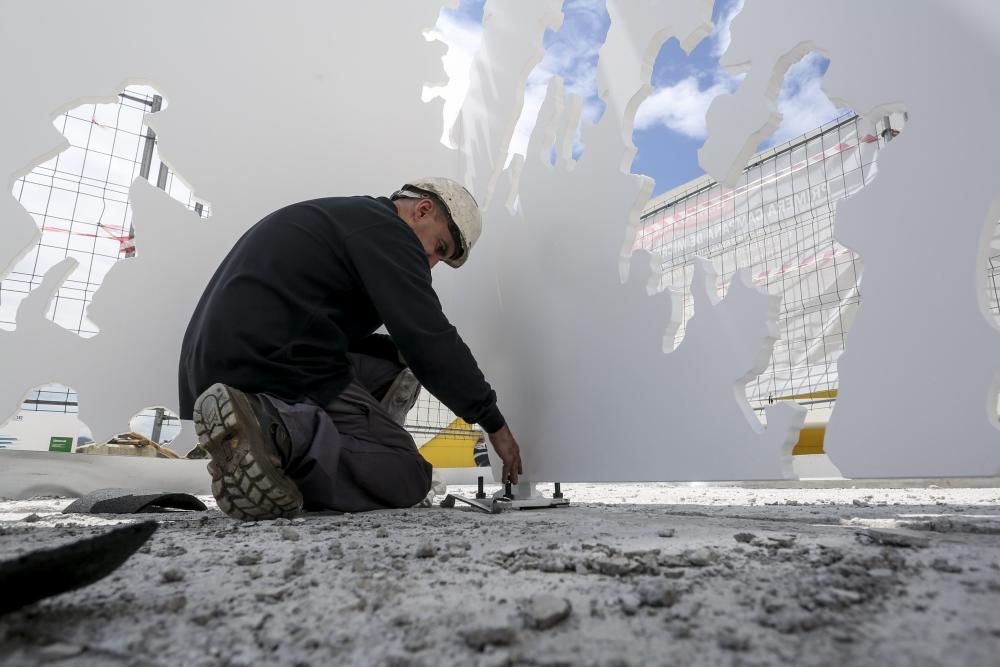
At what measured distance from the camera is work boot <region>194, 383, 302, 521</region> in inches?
37.9

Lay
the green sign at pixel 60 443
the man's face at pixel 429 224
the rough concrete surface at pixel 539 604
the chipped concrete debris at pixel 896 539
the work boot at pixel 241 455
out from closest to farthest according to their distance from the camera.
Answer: the rough concrete surface at pixel 539 604
the chipped concrete debris at pixel 896 539
the work boot at pixel 241 455
the man's face at pixel 429 224
the green sign at pixel 60 443

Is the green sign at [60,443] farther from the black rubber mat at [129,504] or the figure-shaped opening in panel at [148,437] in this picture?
the black rubber mat at [129,504]

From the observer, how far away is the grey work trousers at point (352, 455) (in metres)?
1.09

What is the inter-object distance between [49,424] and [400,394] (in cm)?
209

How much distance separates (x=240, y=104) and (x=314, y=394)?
1.24 metres

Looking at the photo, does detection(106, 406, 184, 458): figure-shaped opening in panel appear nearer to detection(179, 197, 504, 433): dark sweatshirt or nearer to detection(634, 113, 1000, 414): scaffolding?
detection(179, 197, 504, 433): dark sweatshirt

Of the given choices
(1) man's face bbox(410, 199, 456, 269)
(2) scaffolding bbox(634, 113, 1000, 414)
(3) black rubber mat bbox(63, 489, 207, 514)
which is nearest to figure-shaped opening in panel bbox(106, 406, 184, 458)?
(3) black rubber mat bbox(63, 489, 207, 514)

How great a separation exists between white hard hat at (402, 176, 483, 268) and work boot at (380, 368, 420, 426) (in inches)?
13.2

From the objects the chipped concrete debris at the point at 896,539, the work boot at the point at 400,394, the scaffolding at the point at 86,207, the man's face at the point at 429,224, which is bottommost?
the chipped concrete debris at the point at 896,539

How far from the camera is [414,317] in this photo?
115cm

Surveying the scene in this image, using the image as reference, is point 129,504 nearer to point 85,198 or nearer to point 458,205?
point 458,205

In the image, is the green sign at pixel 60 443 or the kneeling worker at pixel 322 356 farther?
the green sign at pixel 60 443

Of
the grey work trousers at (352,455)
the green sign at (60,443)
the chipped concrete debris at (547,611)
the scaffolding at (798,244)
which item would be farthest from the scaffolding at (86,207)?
the scaffolding at (798,244)

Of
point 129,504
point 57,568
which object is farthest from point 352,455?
point 57,568
